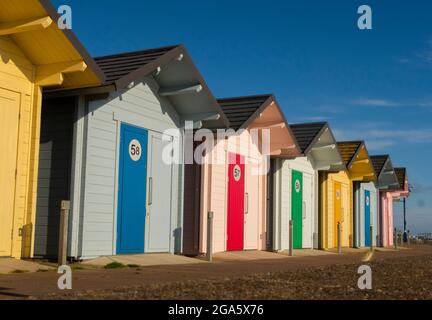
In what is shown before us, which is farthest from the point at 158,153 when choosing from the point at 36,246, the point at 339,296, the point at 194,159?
the point at 339,296

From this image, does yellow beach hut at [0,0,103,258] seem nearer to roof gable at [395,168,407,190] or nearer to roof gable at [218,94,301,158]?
roof gable at [218,94,301,158]

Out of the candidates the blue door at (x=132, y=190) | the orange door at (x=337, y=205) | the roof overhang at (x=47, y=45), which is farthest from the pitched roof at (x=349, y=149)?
the roof overhang at (x=47, y=45)

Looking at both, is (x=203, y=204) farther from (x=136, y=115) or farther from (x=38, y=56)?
(x=38, y=56)

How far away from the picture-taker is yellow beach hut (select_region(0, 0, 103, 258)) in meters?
10.2

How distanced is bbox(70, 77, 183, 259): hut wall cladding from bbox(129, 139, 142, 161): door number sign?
15.4 inches

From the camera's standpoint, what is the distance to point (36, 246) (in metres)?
11.6

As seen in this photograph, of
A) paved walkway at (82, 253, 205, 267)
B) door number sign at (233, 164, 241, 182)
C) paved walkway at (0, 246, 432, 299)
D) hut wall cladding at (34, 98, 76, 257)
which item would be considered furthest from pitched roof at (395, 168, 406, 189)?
hut wall cladding at (34, 98, 76, 257)

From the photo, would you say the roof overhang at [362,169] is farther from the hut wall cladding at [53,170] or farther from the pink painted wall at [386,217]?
the hut wall cladding at [53,170]

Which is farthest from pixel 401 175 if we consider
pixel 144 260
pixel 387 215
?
pixel 144 260

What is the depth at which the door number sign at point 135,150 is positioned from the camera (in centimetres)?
1295

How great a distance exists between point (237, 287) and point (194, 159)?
323 inches

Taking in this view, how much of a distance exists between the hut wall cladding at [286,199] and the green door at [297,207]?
0.86 feet

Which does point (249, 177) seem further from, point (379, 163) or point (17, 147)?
point (379, 163)
